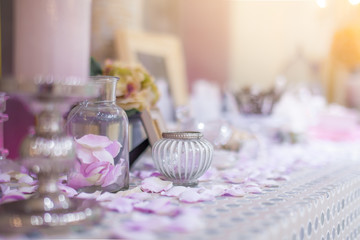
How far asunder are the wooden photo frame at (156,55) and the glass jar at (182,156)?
88 centimetres

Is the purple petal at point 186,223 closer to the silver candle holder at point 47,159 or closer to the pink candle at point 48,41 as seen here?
the silver candle holder at point 47,159

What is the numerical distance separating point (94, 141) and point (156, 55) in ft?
3.77

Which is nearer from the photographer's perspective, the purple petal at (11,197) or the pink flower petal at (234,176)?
the purple petal at (11,197)

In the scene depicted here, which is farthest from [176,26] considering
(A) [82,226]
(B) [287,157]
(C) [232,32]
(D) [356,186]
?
(A) [82,226]

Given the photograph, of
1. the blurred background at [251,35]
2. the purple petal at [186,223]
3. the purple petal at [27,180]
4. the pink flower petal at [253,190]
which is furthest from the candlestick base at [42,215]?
the blurred background at [251,35]

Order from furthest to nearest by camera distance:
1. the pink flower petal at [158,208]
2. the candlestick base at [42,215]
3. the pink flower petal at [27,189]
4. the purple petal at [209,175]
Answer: the purple petal at [209,175] < the pink flower petal at [27,189] < the pink flower petal at [158,208] < the candlestick base at [42,215]

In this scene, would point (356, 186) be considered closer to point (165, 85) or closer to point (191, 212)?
point (191, 212)

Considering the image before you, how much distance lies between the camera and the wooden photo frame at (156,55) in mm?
1686

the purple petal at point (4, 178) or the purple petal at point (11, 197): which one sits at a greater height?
the purple petal at point (11, 197)

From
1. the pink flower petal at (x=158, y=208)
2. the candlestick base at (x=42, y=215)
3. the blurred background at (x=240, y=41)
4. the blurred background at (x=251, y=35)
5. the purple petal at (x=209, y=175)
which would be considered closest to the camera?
the candlestick base at (x=42, y=215)

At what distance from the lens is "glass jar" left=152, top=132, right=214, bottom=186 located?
2.73ft

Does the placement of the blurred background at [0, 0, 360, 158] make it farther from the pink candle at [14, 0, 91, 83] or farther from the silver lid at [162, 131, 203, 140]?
the silver lid at [162, 131, 203, 140]

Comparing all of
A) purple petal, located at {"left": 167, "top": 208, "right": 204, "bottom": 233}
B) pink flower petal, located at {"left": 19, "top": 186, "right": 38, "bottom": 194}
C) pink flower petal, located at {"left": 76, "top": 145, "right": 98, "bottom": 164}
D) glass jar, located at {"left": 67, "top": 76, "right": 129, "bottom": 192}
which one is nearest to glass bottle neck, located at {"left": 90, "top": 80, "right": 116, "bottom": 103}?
glass jar, located at {"left": 67, "top": 76, "right": 129, "bottom": 192}

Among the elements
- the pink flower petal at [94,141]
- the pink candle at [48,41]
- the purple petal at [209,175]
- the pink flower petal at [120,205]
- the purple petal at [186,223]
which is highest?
the pink candle at [48,41]
